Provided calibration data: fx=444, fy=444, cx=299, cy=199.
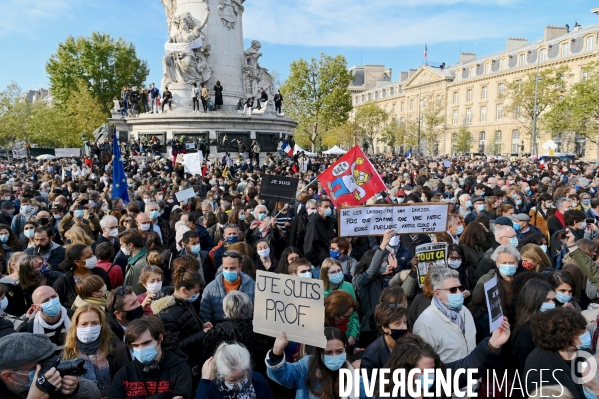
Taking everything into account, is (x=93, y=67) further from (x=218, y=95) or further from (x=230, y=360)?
(x=230, y=360)

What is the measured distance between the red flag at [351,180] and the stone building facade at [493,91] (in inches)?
1828

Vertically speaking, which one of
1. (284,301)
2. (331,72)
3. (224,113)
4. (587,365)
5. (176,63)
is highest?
(331,72)

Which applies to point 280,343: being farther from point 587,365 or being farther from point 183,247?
point 183,247

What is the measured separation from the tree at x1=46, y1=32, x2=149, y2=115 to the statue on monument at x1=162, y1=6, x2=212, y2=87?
3095 cm

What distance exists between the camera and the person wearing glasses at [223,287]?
15.0ft

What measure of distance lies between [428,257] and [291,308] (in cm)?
219

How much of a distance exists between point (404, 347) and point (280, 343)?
873mm

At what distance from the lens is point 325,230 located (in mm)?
7711

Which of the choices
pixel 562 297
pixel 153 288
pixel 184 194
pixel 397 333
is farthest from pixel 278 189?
pixel 562 297

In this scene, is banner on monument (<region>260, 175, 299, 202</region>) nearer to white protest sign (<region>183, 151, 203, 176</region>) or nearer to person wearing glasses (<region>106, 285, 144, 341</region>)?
person wearing glasses (<region>106, 285, 144, 341</region>)

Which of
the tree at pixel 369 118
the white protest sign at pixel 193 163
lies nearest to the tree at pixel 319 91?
the tree at pixel 369 118

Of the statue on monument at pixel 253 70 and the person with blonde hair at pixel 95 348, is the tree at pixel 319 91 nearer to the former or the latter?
the statue on monument at pixel 253 70

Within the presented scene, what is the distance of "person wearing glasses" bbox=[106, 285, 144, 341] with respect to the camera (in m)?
4.14

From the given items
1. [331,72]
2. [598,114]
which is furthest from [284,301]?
[331,72]
